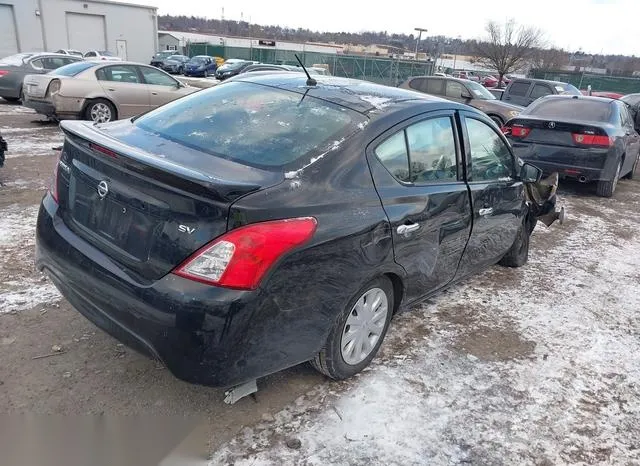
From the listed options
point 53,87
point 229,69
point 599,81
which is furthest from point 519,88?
point 599,81

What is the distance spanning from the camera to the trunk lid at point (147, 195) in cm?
222

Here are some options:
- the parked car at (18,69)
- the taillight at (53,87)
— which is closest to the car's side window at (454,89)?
the taillight at (53,87)

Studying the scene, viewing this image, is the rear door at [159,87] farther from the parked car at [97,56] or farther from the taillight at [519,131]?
the taillight at [519,131]

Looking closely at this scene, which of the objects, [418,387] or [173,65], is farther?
[173,65]

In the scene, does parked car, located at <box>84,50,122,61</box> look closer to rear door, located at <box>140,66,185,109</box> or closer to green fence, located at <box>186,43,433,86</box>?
rear door, located at <box>140,66,185,109</box>

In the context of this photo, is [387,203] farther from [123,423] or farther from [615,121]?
[615,121]

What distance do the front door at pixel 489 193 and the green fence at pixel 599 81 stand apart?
4151 cm

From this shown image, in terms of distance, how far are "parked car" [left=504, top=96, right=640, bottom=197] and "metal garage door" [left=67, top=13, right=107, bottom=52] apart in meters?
32.5

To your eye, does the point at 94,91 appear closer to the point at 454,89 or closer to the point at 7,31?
the point at 454,89

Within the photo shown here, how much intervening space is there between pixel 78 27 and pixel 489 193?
118 ft

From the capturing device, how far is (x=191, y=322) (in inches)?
86.8

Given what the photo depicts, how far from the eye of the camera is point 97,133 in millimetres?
2816

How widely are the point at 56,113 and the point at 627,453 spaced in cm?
1080

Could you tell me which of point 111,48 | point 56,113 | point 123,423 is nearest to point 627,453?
point 123,423
